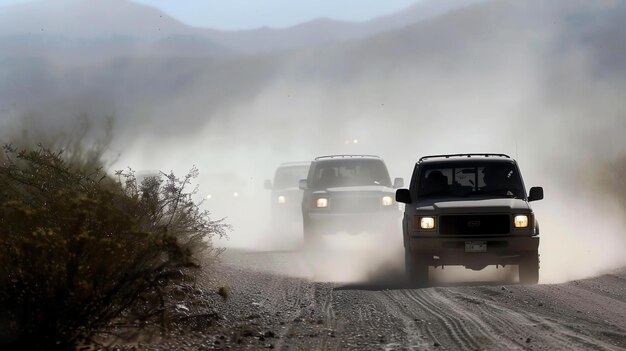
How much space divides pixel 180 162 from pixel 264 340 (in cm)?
6909

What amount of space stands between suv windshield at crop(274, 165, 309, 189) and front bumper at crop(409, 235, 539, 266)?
50.1 feet

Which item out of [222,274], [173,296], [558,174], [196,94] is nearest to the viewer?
[173,296]

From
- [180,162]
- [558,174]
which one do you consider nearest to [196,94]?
[180,162]

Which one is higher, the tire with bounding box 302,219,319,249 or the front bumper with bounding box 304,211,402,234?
the front bumper with bounding box 304,211,402,234

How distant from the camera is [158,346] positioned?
11.3 meters

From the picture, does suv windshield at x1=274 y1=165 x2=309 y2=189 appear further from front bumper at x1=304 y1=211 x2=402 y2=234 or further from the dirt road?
the dirt road

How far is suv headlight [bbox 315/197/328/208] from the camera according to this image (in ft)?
81.2

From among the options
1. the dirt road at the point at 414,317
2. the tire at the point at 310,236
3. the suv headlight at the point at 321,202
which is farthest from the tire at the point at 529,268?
the tire at the point at 310,236

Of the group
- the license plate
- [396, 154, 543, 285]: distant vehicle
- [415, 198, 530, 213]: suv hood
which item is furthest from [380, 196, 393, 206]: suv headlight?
the license plate

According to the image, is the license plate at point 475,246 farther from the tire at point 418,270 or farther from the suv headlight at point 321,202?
the suv headlight at point 321,202

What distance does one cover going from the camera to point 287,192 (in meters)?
31.2

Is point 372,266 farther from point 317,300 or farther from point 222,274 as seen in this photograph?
point 317,300

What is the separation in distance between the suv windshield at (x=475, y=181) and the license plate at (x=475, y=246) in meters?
1.17

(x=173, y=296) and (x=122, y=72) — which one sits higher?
(x=122, y=72)
